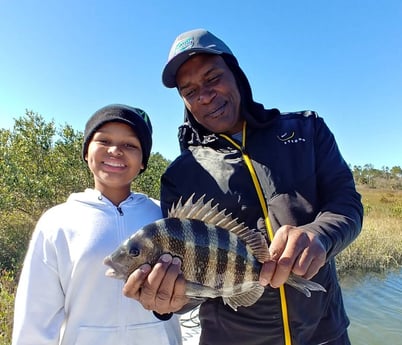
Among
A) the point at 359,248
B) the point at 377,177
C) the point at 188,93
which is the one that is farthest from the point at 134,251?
the point at 377,177

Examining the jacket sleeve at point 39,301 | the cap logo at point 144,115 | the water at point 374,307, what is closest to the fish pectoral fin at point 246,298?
the jacket sleeve at point 39,301

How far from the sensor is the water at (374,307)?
Result: 8273mm

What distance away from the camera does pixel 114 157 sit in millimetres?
2291

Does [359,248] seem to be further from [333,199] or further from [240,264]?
[240,264]

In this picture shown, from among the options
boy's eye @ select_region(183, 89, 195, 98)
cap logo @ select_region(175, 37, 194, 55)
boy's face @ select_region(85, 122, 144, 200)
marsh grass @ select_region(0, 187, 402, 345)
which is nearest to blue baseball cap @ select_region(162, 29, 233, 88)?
cap logo @ select_region(175, 37, 194, 55)

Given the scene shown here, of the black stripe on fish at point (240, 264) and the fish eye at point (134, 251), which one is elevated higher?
the fish eye at point (134, 251)

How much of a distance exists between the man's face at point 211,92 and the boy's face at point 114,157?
50 centimetres

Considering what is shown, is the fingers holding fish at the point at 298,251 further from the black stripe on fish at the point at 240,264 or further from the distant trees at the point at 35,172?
the distant trees at the point at 35,172

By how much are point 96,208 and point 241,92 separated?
1.26m

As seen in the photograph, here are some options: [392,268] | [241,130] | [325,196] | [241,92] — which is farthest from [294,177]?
[392,268]

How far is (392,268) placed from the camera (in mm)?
12445

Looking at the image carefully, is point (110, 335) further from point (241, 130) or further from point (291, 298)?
point (241, 130)

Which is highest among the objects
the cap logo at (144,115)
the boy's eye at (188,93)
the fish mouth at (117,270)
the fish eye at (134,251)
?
the boy's eye at (188,93)

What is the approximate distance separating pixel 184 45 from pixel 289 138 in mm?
879
